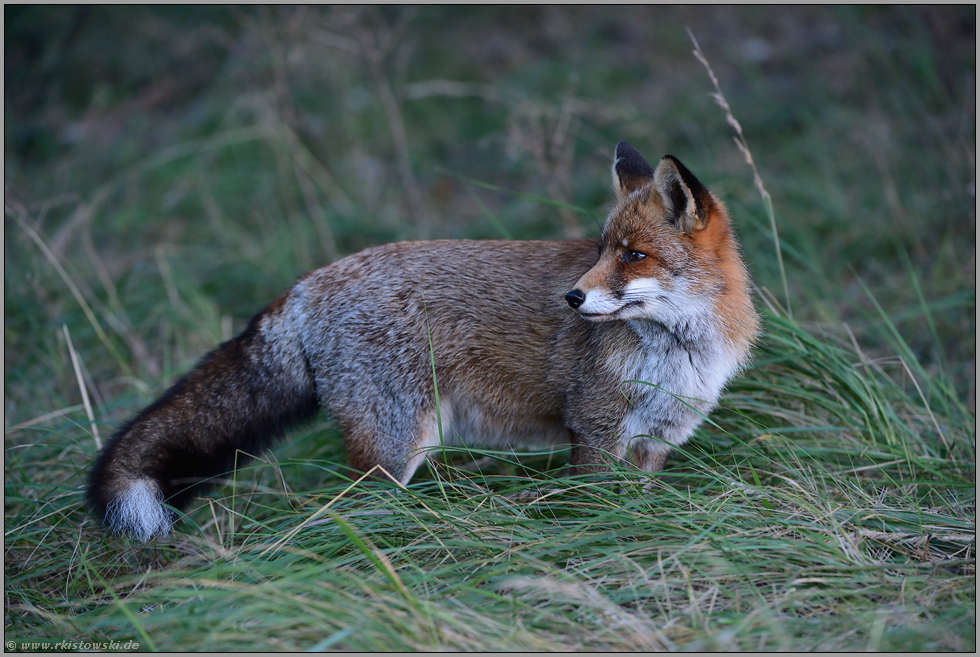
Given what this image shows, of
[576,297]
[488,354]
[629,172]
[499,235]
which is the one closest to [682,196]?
[629,172]

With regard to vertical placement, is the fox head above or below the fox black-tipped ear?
below

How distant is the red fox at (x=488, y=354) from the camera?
3609mm

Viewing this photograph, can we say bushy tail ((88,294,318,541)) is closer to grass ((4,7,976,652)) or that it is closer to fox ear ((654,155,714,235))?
grass ((4,7,976,652))

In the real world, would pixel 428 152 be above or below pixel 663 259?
above

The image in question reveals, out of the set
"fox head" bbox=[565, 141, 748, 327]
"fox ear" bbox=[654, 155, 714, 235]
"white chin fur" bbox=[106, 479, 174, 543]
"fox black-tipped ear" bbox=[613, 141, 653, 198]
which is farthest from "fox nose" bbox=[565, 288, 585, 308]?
"white chin fur" bbox=[106, 479, 174, 543]

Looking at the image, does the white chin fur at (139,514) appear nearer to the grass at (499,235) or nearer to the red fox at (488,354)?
the red fox at (488,354)

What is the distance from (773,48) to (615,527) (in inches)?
396

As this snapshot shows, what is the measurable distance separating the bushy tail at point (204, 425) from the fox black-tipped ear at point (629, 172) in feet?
6.97

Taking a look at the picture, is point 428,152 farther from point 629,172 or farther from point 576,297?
point 576,297

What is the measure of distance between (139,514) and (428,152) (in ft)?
25.4

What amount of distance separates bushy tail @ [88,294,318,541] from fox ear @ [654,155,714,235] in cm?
228

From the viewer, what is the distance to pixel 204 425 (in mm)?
3859

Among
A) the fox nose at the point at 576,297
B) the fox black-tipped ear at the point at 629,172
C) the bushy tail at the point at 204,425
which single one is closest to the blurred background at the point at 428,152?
the fox black-tipped ear at the point at 629,172

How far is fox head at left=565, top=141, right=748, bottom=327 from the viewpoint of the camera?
3.44 metres
